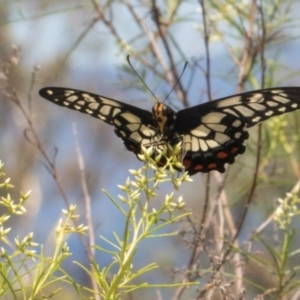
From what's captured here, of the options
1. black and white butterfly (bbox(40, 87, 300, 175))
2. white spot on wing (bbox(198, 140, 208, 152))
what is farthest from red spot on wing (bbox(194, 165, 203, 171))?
white spot on wing (bbox(198, 140, 208, 152))

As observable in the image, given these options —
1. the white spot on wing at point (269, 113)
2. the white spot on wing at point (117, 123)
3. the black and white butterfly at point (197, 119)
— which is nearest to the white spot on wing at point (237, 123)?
the black and white butterfly at point (197, 119)

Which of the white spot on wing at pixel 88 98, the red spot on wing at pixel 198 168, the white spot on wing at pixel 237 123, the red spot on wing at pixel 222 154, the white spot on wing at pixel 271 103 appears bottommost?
the red spot on wing at pixel 198 168

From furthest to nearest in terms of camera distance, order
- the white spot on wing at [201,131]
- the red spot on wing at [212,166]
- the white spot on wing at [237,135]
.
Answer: the white spot on wing at [201,131] → the white spot on wing at [237,135] → the red spot on wing at [212,166]

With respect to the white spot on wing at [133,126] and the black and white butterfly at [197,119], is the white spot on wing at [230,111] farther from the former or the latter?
the white spot on wing at [133,126]

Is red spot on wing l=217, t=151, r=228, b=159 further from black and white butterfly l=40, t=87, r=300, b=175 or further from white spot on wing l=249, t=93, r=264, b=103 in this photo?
white spot on wing l=249, t=93, r=264, b=103

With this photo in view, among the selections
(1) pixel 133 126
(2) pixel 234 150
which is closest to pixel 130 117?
(1) pixel 133 126

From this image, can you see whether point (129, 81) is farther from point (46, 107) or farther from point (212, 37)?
point (46, 107)

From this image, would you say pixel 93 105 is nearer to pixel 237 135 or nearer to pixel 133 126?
pixel 133 126

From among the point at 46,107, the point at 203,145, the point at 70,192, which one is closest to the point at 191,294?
the point at 203,145
